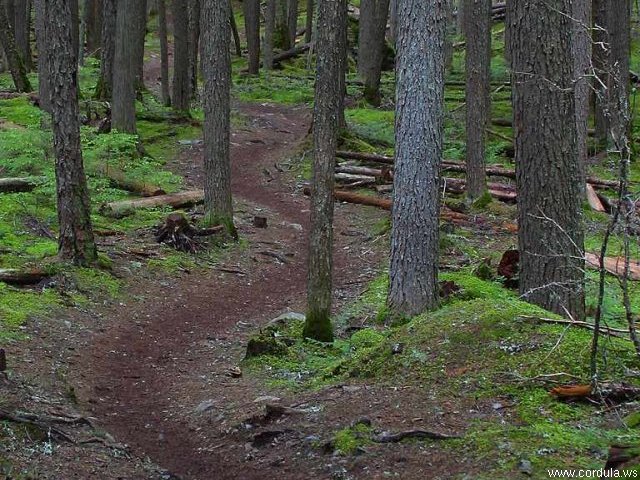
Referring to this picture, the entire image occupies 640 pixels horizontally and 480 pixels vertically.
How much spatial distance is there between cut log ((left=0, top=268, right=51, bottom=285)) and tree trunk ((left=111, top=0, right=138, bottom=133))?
9107 mm

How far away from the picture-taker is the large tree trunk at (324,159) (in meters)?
8.17

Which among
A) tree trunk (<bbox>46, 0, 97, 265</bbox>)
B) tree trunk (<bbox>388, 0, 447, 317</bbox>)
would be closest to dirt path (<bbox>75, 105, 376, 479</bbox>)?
tree trunk (<bbox>46, 0, 97, 265</bbox>)

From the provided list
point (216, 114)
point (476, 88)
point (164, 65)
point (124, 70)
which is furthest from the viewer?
point (164, 65)

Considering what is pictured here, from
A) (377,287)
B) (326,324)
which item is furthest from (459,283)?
(326,324)

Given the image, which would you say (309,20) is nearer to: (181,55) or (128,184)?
(181,55)

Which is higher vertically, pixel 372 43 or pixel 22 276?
pixel 372 43

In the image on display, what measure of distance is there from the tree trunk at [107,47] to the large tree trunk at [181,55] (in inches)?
71.5

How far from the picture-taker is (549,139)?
23.4ft

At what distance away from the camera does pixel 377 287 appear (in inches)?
457

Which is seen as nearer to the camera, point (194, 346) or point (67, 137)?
point (194, 346)

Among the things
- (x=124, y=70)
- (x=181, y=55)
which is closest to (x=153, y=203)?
(x=124, y=70)

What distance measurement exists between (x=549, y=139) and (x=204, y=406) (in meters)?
3.96

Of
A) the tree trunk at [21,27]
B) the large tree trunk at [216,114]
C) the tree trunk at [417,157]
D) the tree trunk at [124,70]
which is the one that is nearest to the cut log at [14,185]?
the large tree trunk at [216,114]

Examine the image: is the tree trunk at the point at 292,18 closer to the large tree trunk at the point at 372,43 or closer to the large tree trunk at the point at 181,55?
the large tree trunk at the point at 372,43
